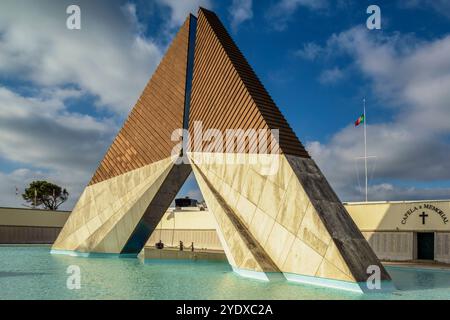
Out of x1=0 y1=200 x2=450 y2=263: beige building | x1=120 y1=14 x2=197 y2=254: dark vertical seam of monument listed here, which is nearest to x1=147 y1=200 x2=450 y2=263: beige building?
x1=0 y1=200 x2=450 y2=263: beige building

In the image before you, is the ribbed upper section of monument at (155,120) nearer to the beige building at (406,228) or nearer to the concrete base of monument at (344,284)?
the beige building at (406,228)

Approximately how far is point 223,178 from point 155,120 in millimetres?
7036

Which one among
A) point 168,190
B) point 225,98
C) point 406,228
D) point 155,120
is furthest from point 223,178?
point 406,228

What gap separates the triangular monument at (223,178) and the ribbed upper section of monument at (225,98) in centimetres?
5

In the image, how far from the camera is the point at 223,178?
17797 mm

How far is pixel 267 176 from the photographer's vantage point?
49.9 ft

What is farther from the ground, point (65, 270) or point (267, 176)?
point (267, 176)

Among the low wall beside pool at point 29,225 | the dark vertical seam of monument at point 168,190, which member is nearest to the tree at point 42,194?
the low wall beside pool at point 29,225

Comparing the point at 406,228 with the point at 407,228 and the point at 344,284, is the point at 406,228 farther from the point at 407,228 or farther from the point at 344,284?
the point at 344,284

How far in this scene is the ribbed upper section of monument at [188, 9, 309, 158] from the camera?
15.8m

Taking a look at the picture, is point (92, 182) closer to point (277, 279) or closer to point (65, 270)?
point (65, 270)

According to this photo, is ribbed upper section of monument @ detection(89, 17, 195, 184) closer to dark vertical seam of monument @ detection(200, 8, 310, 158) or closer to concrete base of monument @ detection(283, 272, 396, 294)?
dark vertical seam of monument @ detection(200, 8, 310, 158)
